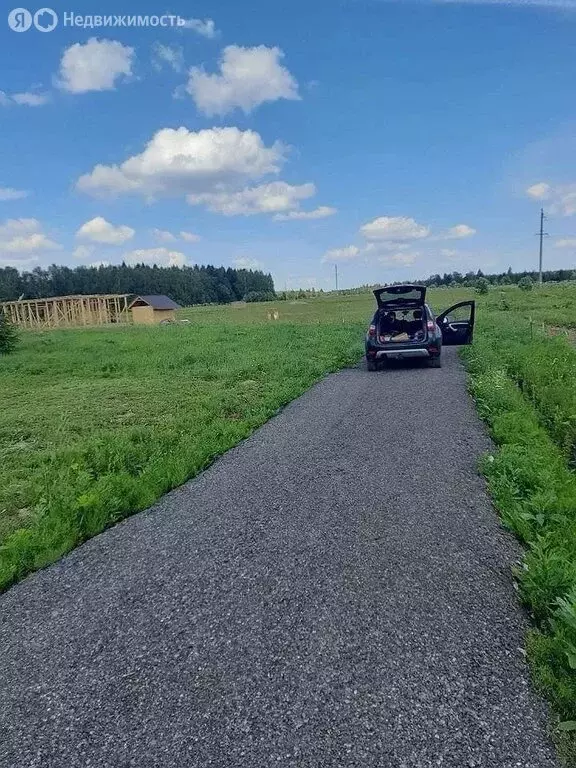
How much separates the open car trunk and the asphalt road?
6.54 meters

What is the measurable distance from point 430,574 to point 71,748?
7.52 feet

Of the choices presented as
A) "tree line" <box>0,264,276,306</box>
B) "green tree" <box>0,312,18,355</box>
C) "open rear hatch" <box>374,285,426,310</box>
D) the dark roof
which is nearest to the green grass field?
"open rear hatch" <box>374,285,426,310</box>

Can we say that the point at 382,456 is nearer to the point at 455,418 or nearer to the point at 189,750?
the point at 455,418

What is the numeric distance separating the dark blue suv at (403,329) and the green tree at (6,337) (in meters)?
16.4

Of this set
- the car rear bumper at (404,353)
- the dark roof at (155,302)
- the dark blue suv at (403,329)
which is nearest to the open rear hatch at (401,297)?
the dark blue suv at (403,329)

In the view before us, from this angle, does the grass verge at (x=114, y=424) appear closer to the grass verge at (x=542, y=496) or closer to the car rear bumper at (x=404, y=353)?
the car rear bumper at (x=404, y=353)

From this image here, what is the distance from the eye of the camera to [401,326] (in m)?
12.3

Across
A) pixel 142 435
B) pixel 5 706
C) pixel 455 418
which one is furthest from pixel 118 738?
pixel 455 418

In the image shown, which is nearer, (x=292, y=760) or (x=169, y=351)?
(x=292, y=760)

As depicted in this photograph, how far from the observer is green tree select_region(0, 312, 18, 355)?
2103 cm

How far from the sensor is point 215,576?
142 inches

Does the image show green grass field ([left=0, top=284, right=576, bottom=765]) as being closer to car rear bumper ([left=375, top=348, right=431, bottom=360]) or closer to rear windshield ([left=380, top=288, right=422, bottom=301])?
car rear bumper ([left=375, top=348, right=431, bottom=360])

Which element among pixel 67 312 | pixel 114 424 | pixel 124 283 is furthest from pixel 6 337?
pixel 124 283

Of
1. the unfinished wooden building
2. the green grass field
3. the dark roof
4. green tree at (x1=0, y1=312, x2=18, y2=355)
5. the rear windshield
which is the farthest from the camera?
the dark roof
